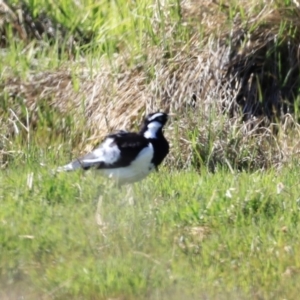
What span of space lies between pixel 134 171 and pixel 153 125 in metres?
0.70

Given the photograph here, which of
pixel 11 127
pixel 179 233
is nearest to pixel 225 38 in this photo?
pixel 11 127

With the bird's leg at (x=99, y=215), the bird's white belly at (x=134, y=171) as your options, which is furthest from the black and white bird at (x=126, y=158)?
the bird's leg at (x=99, y=215)

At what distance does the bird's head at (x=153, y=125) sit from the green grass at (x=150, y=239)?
1.60 ft

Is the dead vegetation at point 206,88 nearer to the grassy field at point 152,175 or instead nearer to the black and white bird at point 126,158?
the grassy field at point 152,175

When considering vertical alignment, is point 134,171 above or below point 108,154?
below

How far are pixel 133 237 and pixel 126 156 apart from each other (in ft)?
4.23

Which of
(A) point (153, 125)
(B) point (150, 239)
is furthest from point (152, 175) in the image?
(B) point (150, 239)

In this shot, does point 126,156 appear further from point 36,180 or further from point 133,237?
point 133,237

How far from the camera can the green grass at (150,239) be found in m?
5.86

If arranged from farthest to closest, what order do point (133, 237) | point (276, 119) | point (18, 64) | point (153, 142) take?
point (18, 64)
point (276, 119)
point (153, 142)
point (133, 237)

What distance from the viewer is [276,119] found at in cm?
962

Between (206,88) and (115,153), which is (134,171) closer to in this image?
(115,153)

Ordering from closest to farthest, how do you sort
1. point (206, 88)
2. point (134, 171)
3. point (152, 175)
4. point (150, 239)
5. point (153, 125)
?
→ point (150, 239), point (134, 171), point (153, 125), point (152, 175), point (206, 88)

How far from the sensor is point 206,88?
9.73 m
